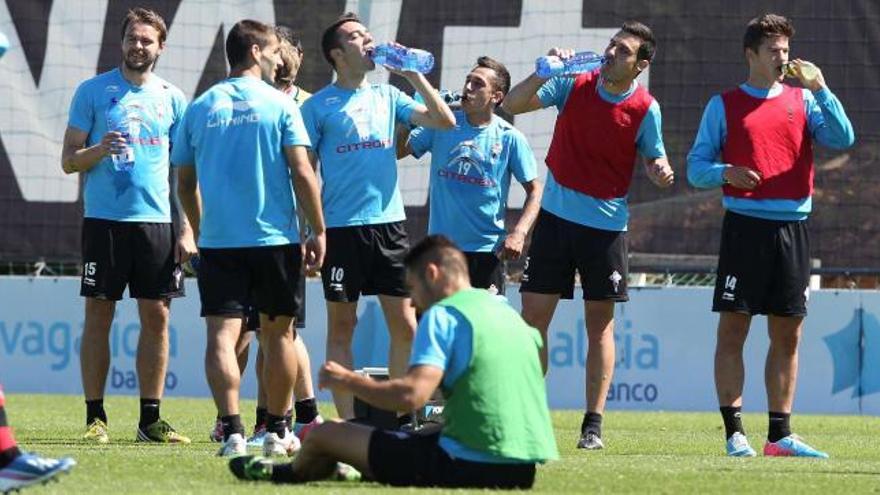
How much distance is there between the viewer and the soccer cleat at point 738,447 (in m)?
9.87

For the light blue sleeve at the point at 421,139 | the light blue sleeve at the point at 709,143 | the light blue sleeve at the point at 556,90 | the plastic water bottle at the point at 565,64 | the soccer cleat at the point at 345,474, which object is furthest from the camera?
the light blue sleeve at the point at 421,139

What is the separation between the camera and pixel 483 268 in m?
10.6

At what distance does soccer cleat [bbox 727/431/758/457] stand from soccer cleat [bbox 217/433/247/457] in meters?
2.57

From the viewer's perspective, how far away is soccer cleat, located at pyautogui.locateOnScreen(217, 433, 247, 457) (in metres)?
8.80

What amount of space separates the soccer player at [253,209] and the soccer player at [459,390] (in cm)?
154

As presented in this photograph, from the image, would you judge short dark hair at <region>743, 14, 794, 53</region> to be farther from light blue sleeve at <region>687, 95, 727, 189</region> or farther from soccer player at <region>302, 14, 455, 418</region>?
soccer player at <region>302, 14, 455, 418</region>

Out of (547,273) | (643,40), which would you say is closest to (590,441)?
(547,273)

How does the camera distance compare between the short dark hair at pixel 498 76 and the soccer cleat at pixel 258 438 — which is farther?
the short dark hair at pixel 498 76

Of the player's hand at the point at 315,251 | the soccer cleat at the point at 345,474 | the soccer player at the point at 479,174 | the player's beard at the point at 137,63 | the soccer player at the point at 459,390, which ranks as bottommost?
the soccer cleat at the point at 345,474

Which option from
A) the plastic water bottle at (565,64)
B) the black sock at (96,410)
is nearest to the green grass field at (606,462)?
the black sock at (96,410)

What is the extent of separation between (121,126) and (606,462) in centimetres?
323

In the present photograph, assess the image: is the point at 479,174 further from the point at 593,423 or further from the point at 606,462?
the point at 606,462

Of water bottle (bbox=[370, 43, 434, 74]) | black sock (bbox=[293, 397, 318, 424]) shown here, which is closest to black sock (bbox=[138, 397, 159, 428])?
black sock (bbox=[293, 397, 318, 424])

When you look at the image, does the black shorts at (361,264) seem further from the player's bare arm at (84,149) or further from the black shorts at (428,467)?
Answer: the black shorts at (428,467)
